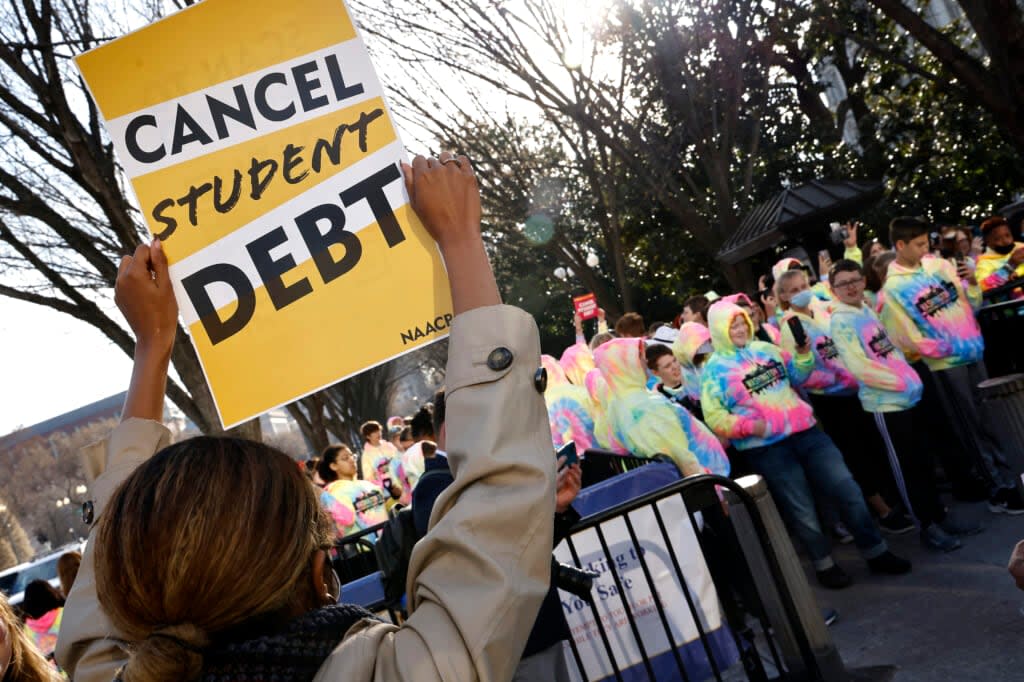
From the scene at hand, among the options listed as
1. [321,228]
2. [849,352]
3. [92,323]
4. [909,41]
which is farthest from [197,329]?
[909,41]

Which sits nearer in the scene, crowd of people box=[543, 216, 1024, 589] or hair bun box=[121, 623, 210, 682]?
hair bun box=[121, 623, 210, 682]

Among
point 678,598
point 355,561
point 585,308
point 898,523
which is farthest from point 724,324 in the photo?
point 585,308

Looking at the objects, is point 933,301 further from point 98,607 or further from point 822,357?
point 98,607

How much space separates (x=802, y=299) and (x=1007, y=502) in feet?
6.77

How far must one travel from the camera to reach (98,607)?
68.9 inches

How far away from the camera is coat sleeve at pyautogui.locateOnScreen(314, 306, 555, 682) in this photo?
4.24 feet

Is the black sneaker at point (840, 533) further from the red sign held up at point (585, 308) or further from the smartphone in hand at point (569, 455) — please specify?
the red sign held up at point (585, 308)

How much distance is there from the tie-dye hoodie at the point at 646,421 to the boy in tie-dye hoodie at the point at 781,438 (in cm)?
51

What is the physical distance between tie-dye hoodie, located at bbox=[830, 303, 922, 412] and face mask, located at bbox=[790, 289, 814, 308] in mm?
550

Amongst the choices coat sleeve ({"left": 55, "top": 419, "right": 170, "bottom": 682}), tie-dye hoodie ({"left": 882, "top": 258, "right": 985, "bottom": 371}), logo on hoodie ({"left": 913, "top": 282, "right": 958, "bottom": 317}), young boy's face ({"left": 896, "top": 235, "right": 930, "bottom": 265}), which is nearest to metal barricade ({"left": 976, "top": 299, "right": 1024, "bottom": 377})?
tie-dye hoodie ({"left": 882, "top": 258, "right": 985, "bottom": 371})

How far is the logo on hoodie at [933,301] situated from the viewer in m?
6.64

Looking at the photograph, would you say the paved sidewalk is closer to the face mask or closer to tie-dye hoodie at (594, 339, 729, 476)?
tie-dye hoodie at (594, 339, 729, 476)

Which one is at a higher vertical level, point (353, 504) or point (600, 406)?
point (600, 406)

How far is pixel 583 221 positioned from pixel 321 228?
77.3 ft
